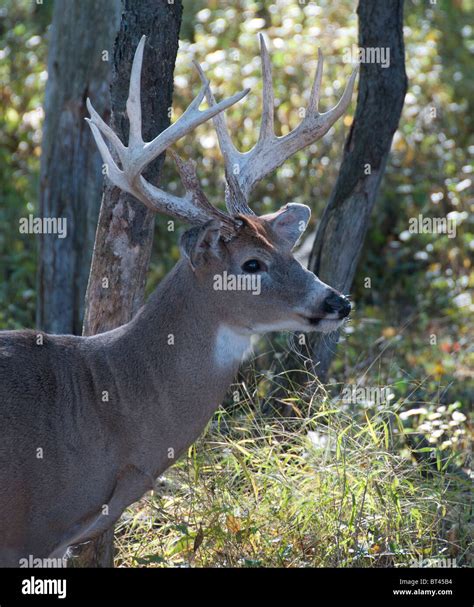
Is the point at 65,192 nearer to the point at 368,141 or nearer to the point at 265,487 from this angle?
the point at 368,141

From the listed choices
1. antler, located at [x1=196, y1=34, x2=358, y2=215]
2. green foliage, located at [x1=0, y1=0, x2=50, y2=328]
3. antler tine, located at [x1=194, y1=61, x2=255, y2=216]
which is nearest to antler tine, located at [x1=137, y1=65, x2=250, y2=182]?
antler tine, located at [x1=194, y1=61, x2=255, y2=216]

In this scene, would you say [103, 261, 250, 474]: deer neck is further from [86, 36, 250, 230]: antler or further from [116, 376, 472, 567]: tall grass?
[116, 376, 472, 567]: tall grass

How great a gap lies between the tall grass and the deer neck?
859 millimetres

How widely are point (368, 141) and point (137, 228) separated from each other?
195cm

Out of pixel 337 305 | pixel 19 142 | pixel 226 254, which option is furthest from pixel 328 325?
pixel 19 142

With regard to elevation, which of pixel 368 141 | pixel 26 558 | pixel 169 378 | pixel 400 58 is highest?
pixel 400 58

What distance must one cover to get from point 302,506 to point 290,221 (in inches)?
61.0

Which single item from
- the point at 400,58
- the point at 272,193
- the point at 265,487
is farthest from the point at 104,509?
the point at 272,193

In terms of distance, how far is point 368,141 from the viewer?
7.16m

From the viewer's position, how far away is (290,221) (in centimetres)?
569

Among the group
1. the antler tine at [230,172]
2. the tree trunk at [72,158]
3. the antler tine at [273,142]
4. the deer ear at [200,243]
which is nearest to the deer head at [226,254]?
the deer ear at [200,243]

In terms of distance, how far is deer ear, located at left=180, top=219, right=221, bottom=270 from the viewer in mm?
5020

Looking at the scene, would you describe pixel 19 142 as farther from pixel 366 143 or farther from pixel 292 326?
pixel 292 326

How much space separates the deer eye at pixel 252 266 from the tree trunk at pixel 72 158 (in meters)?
3.31
